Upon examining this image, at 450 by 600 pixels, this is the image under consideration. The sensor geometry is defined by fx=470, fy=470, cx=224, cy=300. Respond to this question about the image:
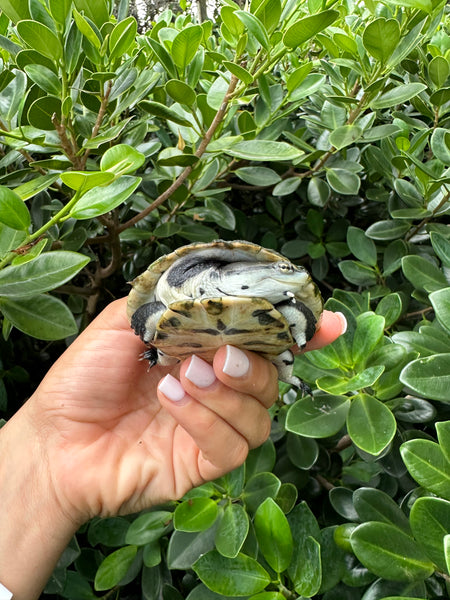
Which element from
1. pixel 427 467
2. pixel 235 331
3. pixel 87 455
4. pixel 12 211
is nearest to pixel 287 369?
pixel 235 331

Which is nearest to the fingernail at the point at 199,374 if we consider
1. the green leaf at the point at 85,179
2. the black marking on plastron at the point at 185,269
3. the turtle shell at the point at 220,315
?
the turtle shell at the point at 220,315

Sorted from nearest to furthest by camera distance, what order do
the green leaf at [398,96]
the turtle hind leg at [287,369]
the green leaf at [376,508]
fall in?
the green leaf at [376,508] → the turtle hind leg at [287,369] → the green leaf at [398,96]

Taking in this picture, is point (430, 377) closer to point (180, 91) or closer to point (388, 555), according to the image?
point (388, 555)

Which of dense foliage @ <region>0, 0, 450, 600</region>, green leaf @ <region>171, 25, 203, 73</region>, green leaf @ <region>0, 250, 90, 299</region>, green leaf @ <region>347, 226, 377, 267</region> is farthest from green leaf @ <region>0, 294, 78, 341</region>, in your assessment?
green leaf @ <region>347, 226, 377, 267</region>

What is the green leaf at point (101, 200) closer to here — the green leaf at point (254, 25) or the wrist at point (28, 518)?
the green leaf at point (254, 25)

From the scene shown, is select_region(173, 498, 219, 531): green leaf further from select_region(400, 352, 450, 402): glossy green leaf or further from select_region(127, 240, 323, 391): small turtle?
select_region(400, 352, 450, 402): glossy green leaf
